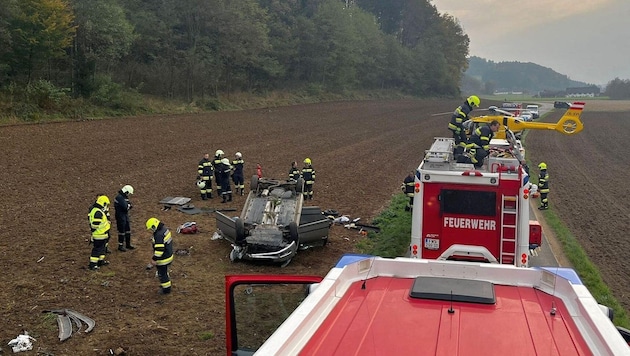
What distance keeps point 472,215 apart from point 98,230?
22.9 ft

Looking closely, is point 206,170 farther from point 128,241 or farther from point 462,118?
point 462,118

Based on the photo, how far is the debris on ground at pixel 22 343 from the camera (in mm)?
7648

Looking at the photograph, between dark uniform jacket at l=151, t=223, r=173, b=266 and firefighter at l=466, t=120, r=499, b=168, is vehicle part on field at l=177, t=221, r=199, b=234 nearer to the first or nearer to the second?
dark uniform jacket at l=151, t=223, r=173, b=266

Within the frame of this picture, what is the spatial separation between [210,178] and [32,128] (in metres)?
13.6

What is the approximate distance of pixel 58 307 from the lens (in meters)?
9.09

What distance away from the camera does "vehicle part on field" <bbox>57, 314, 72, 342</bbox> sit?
8020 mm

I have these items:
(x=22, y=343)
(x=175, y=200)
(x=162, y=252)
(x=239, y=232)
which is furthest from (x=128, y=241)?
(x=22, y=343)

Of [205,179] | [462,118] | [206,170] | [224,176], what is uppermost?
[462,118]

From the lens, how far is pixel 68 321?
27.9 ft

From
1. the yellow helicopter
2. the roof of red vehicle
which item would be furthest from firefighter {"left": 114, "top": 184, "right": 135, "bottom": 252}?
the yellow helicopter

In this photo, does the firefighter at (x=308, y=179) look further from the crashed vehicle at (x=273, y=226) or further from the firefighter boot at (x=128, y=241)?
the firefighter boot at (x=128, y=241)

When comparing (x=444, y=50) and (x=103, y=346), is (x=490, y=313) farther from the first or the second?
(x=444, y=50)

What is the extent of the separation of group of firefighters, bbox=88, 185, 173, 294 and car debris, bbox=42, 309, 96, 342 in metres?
1.46

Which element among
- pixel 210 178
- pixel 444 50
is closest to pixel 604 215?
pixel 210 178
